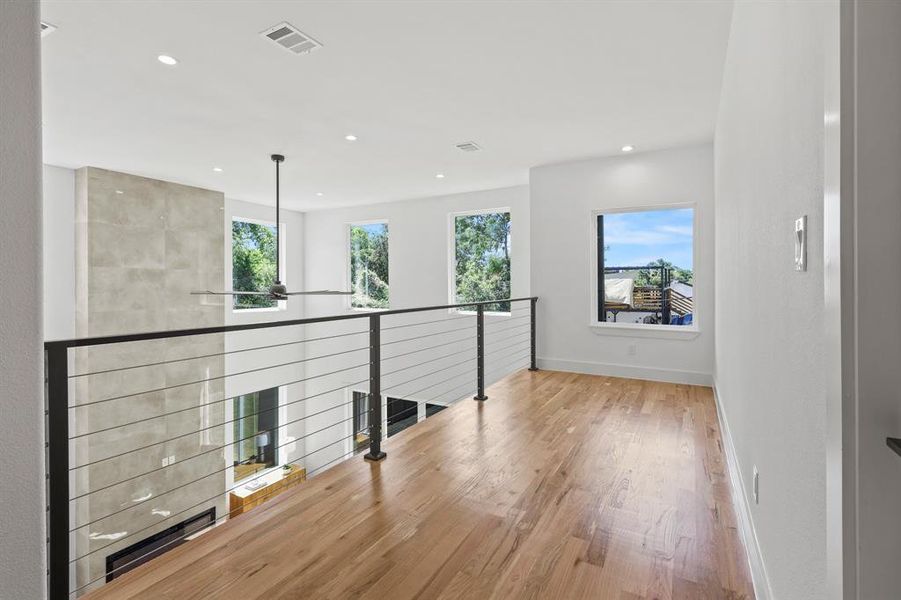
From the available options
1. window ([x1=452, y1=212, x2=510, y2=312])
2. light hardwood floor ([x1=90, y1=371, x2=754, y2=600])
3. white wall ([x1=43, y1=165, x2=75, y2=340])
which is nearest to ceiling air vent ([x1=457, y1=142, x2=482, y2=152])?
window ([x1=452, y1=212, x2=510, y2=312])

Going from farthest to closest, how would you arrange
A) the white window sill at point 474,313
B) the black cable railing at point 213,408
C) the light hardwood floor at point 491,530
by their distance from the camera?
the white window sill at point 474,313 < the black cable railing at point 213,408 < the light hardwood floor at point 491,530

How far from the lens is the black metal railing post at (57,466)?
1.39 meters

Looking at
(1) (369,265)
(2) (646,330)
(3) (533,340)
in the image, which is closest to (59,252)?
(1) (369,265)

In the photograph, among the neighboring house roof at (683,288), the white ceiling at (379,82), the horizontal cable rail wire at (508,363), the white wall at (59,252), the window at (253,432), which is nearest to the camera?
the white ceiling at (379,82)

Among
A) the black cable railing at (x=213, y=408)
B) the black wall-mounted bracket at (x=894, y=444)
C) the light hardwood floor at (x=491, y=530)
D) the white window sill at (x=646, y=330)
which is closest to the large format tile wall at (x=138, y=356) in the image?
the black cable railing at (x=213, y=408)

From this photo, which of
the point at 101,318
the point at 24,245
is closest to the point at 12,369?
A: the point at 24,245

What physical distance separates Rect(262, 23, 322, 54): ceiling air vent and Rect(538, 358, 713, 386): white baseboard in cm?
411

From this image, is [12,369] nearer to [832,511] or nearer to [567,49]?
[832,511]

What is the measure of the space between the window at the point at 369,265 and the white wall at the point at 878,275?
7553 millimetres

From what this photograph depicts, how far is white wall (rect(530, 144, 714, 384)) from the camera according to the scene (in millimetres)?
4672

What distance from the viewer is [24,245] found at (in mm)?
964

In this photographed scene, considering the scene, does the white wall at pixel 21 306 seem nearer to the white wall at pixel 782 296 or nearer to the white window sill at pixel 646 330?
the white wall at pixel 782 296

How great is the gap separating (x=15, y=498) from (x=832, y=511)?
1.53 metres

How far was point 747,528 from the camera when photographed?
5.96 feet
